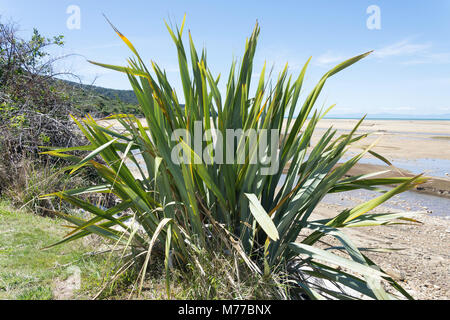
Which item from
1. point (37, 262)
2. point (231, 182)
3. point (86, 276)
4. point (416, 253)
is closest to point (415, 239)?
point (416, 253)

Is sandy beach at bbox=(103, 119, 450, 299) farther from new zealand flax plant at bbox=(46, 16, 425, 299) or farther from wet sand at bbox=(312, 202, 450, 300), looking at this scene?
new zealand flax plant at bbox=(46, 16, 425, 299)

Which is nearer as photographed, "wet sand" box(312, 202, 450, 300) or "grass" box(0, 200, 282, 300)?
"grass" box(0, 200, 282, 300)

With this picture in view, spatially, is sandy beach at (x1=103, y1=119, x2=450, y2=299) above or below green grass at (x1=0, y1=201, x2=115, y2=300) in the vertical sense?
below

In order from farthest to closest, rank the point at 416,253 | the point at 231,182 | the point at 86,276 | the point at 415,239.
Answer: the point at 415,239 → the point at 416,253 → the point at 86,276 → the point at 231,182

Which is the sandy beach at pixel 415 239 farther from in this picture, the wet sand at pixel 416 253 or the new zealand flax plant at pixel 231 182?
the new zealand flax plant at pixel 231 182

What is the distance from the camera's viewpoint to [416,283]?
3.01 metres

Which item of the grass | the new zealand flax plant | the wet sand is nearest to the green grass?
the grass

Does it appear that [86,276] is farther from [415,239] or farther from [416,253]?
[415,239]

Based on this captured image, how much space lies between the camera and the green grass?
6.30 feet

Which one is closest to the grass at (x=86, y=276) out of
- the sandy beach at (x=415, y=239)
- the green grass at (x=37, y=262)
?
the green grass at (x=37, y=262)

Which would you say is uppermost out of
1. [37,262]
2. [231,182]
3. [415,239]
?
[231,182]

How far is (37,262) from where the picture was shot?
95.8 inches
